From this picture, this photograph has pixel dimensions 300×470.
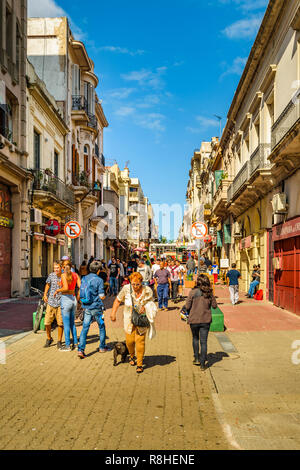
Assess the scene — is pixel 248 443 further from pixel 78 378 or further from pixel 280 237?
pixel 280 237

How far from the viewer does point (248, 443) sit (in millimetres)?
4363

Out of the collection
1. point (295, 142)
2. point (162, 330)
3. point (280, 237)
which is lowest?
point (162, 330)

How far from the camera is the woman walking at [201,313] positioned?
24.4 ft

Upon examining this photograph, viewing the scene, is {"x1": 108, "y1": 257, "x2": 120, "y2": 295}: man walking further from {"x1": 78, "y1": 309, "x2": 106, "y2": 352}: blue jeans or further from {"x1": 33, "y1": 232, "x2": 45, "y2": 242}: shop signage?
{"x1": 78, "y1": 309, "x2": 106, "y2": 352}: blue jeans

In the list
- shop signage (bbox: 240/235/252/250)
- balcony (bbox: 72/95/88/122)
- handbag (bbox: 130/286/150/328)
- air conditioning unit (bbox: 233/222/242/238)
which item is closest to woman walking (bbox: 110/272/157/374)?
handbag (bbox: 130/286/150/328)

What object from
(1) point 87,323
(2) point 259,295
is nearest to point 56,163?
(2) point 259,295

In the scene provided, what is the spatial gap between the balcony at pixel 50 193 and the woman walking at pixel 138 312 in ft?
43.1

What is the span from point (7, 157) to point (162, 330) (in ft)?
29.2

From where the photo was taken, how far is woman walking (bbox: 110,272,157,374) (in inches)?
286

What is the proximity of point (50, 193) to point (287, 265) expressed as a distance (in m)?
10.9

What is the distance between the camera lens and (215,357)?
8.30 metres

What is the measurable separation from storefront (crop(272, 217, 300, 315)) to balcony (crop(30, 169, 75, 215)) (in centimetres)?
1009

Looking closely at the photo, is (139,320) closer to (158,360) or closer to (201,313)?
(201,313)

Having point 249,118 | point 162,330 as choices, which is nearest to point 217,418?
point 162,330
